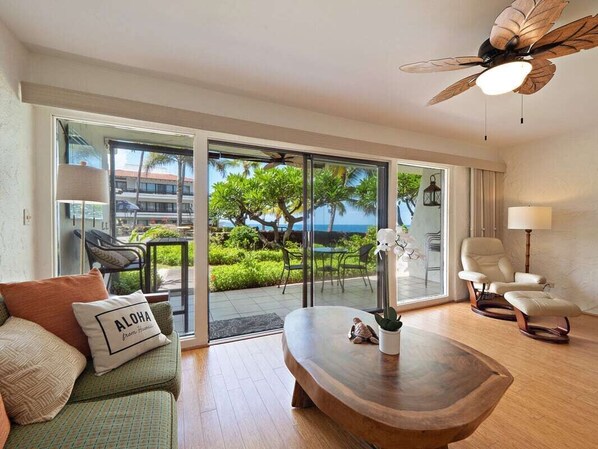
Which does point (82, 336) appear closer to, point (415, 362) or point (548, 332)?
point (415, 362)

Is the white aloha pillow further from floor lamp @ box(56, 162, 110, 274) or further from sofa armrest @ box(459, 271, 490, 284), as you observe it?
sofa armrest @ box(459, 271, 490, 284)

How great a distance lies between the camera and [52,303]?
1376mm

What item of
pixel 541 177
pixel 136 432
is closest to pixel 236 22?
pixel 136 432

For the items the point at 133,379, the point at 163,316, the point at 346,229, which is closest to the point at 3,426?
the point at 133,379

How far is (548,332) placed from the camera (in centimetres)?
284

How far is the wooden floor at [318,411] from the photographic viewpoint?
1479mm

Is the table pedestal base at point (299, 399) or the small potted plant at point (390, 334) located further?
the table pedestal base at point (299, 399)

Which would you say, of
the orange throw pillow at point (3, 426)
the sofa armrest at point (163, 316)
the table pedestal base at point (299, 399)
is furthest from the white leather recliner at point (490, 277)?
the orange throw pillow at point (3, 426)

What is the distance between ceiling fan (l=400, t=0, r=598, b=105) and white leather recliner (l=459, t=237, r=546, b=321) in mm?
2391

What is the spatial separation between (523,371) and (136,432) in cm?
267

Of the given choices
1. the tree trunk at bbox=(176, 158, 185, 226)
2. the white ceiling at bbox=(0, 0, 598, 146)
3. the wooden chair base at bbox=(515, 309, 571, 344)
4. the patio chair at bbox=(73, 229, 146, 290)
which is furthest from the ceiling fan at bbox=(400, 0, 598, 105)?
the patio chair at bbox=(73, 229, 146, 290)

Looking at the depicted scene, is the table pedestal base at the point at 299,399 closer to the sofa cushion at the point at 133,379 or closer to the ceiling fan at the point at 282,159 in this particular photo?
the sofa cushion at the point at 133,379

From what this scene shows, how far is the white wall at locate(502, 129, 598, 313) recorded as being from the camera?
3.44 meters

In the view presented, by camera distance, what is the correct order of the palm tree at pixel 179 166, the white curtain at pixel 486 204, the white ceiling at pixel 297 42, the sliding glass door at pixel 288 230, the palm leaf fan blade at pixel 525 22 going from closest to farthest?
the palm leaf fan blade at pixel 525 22 < the white ceiling at pixel 297 42 < the palm tree at pixel 179 166 < the sliding glass door at pixel 288 230 < the white curtain at pixel 486 204
